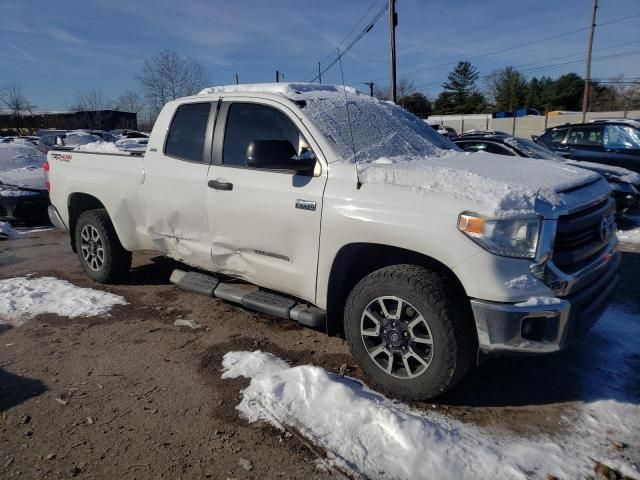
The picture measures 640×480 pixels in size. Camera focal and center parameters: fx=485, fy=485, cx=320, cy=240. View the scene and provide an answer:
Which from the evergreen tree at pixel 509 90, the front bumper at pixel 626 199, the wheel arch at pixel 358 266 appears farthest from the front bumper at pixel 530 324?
the evergreen tree at pixel 509 90

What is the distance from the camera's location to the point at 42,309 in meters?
4.71

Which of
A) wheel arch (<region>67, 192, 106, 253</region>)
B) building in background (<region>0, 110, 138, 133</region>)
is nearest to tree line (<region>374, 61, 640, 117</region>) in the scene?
building in background (<region>0, 110, 138, 133</region>)

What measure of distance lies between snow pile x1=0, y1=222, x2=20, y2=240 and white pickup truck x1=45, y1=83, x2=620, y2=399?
474 cm

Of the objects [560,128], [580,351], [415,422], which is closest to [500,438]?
[415,422]

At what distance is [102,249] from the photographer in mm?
5219

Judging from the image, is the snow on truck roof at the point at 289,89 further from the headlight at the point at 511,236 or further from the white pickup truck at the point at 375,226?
the headlight at the point at 511,236

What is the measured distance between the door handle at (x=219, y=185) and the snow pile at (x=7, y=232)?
6139mm

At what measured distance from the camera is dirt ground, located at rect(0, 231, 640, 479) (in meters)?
2.54

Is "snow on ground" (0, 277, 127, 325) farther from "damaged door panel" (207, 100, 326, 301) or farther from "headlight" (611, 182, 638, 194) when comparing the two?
"headlight" (611, 182, 638, 194)

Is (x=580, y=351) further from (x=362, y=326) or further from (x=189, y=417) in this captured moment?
(x=189, y=417)

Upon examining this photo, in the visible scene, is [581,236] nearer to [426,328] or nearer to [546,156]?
[426,328]

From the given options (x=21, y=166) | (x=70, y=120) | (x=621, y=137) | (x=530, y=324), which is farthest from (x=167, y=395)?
(x=70, y=120)

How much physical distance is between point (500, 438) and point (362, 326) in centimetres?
101

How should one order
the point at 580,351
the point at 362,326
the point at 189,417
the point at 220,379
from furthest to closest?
1. the point at 580,351
2. the point at 220,379
3. the point at 362,326
4. the point at 189,417
